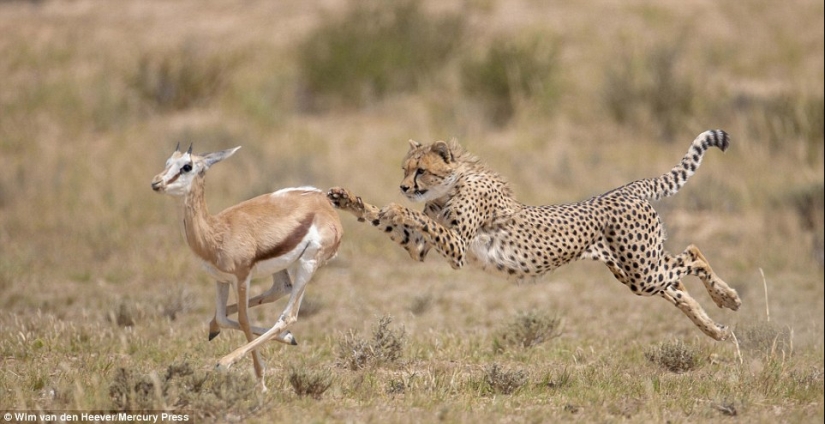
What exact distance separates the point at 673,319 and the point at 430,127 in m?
8.37

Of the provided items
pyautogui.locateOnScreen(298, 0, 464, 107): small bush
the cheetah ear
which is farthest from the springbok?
pyautogui.locateOnScreen(298, 0, 464, 107): small bush

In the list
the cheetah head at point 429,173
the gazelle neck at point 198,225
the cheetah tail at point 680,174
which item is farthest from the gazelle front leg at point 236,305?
the cheetah tail at point 680,174

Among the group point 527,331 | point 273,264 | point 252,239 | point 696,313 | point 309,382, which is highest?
point 252,239

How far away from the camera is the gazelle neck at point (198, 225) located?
587cm

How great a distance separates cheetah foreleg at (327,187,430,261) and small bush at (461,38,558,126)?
11.8 metres

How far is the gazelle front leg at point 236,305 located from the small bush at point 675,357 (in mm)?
2656

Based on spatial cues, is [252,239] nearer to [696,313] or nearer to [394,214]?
[394,214]

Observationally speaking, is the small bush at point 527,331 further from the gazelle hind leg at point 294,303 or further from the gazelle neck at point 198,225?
the gazelle neck at point 198,225

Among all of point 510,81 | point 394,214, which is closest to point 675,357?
point 394,214

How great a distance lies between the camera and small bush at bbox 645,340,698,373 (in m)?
7.37

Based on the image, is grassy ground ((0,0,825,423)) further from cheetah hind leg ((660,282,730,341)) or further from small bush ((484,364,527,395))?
cheetah hind leg ((660,282,730,341))

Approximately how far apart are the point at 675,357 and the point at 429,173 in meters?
2.28

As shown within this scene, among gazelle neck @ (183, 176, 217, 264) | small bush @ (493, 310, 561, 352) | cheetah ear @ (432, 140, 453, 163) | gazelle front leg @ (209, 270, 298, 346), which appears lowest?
small bush @ (493, 310, 561, 352)

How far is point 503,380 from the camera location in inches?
258
